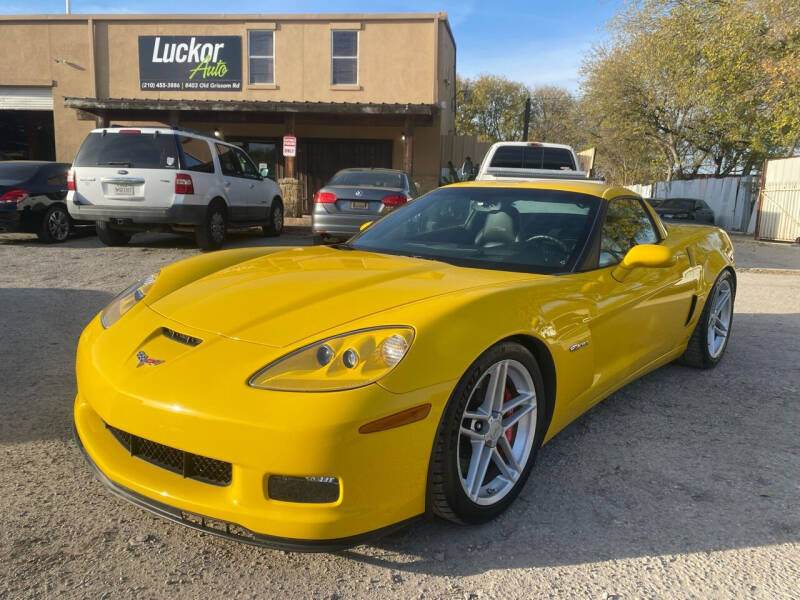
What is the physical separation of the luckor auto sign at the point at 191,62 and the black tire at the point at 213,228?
1109 cm

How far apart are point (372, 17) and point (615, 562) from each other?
19076 mm

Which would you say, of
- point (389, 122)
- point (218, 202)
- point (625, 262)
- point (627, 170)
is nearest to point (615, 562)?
point (625, 262)

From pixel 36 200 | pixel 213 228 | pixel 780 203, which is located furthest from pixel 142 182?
pixel 780 203

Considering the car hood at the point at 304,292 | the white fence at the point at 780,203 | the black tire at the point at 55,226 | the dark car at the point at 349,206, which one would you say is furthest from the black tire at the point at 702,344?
the white fence at the point at 780,203

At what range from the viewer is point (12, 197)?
9.55 meters

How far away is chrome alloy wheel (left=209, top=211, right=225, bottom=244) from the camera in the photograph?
978cm

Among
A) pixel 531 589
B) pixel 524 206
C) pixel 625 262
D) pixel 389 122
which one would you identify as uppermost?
pixel 389 122

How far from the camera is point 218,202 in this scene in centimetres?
991

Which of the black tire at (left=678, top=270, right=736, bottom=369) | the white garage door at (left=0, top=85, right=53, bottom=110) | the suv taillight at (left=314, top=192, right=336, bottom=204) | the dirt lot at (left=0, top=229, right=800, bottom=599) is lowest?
the dirt lot at (left=0, top=229, right=800, bottom=599)

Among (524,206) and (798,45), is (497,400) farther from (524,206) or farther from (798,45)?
(798,45)

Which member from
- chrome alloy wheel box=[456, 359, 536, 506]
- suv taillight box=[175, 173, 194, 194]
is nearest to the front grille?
chrome alloy wheel box=[456, 359, 536, 506]

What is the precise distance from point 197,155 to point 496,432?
8.34m

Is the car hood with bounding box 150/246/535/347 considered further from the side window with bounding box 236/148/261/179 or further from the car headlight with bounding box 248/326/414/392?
the side window with bounding box 236/148/261/179

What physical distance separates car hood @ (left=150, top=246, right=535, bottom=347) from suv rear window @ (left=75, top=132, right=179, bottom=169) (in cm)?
666
